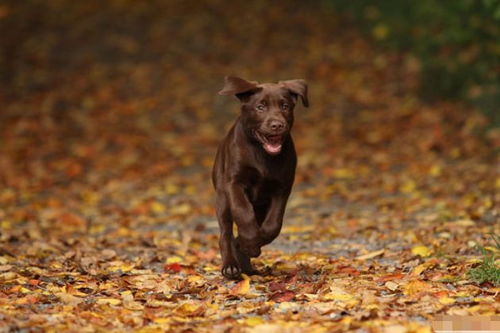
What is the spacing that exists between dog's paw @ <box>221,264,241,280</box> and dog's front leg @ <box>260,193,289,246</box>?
0.35 m

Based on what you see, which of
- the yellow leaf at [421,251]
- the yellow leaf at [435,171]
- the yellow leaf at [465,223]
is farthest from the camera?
the yellow leaf at [435,171]

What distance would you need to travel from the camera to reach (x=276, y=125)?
6.14 meters

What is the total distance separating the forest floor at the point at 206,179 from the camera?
584 cm

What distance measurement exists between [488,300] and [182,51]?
48.9 ft

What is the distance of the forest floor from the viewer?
19.2ft

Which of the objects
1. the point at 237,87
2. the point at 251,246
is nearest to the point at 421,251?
the point at 251,246

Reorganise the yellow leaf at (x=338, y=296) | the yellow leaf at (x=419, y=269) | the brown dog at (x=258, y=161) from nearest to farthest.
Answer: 1. the yellow leaf at (x=338, y=296)
2. the brown dog at (x=258, y=161)
3. the yellow leaf at (x=419, y=269)

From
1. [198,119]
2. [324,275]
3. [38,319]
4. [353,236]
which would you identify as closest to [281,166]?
[324,275]

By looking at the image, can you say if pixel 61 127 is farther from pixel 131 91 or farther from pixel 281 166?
pixel 281 166

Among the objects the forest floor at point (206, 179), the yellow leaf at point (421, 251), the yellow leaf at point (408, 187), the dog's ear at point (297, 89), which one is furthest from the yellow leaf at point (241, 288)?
the yellow leaf at point (408, 187)

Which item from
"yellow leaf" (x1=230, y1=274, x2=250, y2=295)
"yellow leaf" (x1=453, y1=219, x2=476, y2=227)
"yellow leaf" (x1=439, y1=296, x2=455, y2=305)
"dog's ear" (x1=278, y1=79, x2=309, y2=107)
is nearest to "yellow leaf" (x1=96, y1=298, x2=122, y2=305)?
"yellow leaf" (x1=230, y1=274, x2=250, y2=295)

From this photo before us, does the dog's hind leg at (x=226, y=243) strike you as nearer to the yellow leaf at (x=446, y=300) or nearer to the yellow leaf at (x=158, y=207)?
the yellow leaf at (x=446, y=300)

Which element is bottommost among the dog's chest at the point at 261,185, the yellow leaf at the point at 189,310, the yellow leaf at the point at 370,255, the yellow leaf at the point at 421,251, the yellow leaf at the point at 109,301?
the yellow leaf at the point at 370,255

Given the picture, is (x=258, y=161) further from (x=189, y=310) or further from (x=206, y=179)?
(x=206, y=179)
